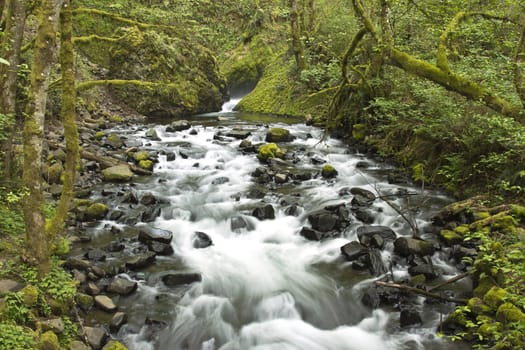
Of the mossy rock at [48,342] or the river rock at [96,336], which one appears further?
the river rock at [96,336]

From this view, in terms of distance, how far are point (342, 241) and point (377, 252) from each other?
0.80 meters

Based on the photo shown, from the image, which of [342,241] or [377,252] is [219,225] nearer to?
[342,241]

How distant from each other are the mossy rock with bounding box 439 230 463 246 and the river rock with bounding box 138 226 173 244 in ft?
16.6

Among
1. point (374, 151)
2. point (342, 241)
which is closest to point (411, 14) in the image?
point (374, 151)

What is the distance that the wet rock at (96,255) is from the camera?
21.1 feet

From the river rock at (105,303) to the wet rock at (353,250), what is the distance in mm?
3901

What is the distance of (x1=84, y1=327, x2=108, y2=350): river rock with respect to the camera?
440 centimetres

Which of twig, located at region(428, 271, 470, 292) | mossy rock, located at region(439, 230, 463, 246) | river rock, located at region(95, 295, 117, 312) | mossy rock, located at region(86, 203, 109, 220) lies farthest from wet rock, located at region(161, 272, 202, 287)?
mossy rock, located at region(439, 230, 463, 246)

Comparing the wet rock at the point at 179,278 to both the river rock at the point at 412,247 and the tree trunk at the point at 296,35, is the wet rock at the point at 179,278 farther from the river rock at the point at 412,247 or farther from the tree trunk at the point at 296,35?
the tree trunk at the point at 296,35

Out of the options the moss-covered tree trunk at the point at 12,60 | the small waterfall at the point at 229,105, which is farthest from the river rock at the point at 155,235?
the small waterfall at the point at 229,105

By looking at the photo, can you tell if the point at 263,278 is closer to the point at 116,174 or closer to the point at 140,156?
the point at 116,174

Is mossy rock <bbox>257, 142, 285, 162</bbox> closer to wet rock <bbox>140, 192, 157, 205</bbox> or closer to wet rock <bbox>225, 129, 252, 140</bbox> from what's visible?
wet rock <bbox>225, 129, 252, 140</bbox>

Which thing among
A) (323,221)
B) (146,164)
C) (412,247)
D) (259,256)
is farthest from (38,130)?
(146,164)

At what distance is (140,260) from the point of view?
253 inches
